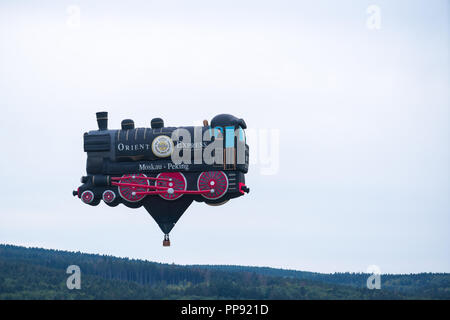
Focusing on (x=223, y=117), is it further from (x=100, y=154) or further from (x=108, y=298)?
(x=108, y=298)

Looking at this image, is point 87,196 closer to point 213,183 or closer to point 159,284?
point 159,284

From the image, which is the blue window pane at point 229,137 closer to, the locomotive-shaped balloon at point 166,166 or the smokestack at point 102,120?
the locomotive-shaped balloon at point 166,166

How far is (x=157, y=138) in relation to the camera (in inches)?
1523

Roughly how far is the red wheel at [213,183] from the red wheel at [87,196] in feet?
18.6

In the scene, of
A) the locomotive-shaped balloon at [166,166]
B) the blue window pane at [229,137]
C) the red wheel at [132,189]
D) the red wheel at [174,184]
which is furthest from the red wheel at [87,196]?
the blue window pane at [229,137]

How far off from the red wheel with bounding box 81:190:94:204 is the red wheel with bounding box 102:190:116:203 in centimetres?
67

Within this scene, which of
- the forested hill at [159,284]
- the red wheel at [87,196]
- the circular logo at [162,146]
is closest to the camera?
the forested hill at [159,284]

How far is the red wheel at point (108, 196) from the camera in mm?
39000

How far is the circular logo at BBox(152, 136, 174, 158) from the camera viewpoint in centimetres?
3847

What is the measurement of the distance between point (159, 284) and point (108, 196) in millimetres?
5315

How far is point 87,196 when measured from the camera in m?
39.3
